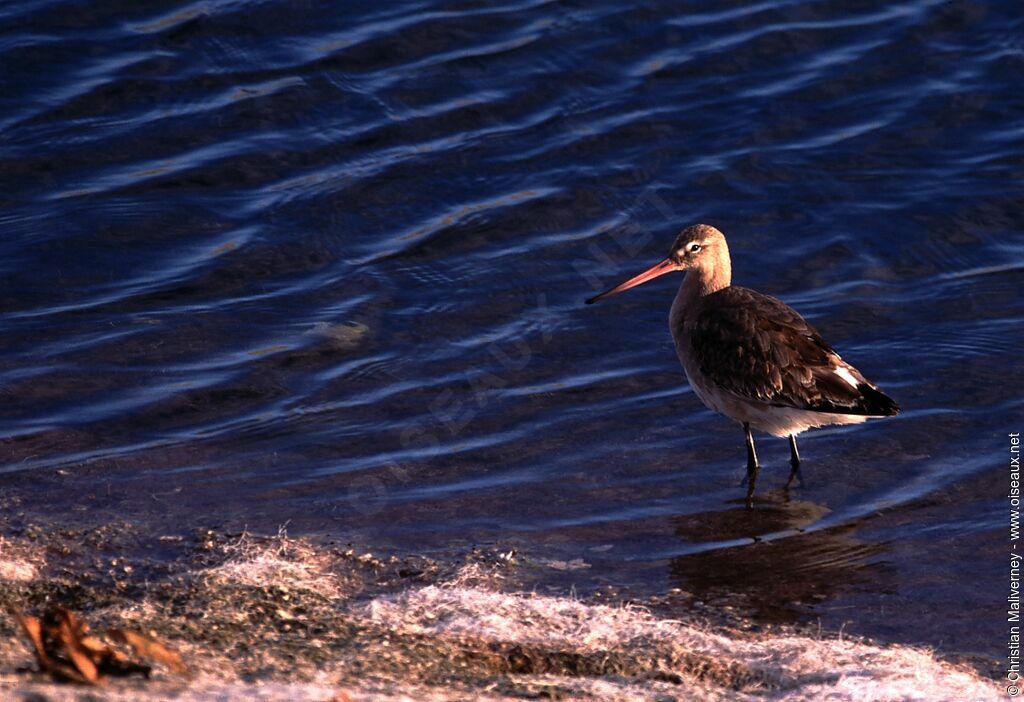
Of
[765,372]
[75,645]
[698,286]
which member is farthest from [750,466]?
[75,645]

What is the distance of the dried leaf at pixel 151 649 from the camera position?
425 centimetres

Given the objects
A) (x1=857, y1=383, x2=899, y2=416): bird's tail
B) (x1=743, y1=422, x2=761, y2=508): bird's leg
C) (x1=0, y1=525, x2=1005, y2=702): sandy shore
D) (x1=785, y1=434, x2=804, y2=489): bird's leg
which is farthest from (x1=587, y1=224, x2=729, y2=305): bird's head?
(x1=0, y1=525, x2=1005, y2=702): sandy shore

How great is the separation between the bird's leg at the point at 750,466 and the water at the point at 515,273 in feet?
0.24

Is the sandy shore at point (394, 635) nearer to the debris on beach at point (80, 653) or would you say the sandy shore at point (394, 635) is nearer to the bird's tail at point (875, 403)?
the debris on beach at point (80, 653)

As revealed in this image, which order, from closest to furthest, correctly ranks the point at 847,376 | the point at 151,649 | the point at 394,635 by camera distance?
1. the point at 151,649
2. the point at 394,635
3. the point at 847,376

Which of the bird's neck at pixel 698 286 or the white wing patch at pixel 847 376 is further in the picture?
the bird's neck at pixel 698 286

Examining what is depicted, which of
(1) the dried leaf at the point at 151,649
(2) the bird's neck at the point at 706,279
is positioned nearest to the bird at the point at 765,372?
(2) the bird's neck at the point at 706,279

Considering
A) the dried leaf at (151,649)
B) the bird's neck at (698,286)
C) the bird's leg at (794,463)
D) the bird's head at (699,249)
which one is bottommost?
the bird's leg at (794,463)

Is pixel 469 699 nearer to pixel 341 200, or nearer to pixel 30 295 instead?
pixel 30 295

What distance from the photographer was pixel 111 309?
956 centimetres

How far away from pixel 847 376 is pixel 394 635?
11.2 ft

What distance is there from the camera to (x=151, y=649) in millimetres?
4281

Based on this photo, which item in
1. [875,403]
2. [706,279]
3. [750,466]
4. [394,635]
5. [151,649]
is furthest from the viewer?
[706,279]

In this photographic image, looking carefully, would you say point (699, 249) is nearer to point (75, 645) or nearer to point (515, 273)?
point (515, 273)
